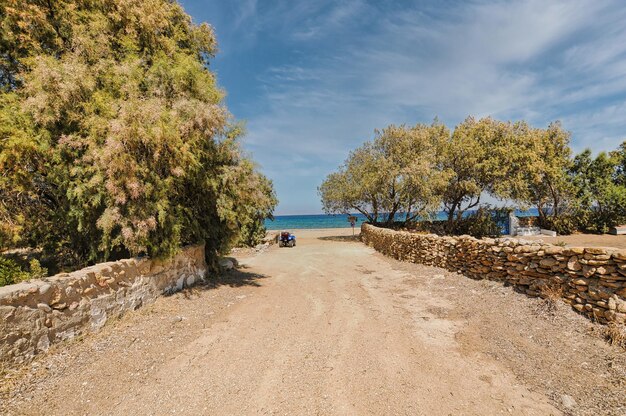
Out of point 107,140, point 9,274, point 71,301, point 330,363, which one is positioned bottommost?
point 330,363

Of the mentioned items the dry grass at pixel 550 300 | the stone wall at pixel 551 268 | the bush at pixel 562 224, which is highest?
the bush at pixel 562 224

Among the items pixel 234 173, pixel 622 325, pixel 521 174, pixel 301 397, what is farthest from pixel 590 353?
pixel 521 174

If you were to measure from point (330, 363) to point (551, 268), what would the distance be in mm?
6381

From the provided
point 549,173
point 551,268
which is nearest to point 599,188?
point 549,173

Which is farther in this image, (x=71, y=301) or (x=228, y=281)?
(x=228, y=281)

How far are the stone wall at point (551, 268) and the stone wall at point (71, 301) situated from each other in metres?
10.3

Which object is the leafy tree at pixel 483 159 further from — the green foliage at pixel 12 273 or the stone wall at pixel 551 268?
the green foliage at pixel 12 273

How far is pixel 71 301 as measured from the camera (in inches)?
241

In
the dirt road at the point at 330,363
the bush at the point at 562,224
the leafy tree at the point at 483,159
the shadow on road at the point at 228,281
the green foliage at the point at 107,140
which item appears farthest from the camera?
the bush at the point at 562,224

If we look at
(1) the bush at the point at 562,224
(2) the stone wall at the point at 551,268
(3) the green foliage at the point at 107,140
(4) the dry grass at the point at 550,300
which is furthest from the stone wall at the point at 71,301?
(1) the bush at the point at 562,224

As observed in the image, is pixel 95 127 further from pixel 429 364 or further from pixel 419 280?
pixel 419 280

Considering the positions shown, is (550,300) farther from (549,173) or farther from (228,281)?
(549,173)

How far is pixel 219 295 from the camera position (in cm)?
1030

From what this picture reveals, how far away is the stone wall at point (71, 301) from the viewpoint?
16.5 ft
